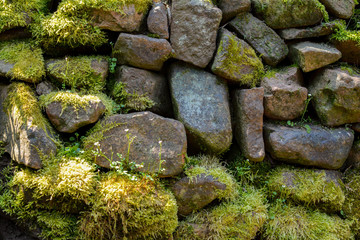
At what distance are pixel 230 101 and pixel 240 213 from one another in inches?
51.7

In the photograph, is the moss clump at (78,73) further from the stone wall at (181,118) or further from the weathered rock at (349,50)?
the weathered rock at (349,50)

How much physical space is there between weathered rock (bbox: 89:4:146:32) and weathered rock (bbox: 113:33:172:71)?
0.14 meters

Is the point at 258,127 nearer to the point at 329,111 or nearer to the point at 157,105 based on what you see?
the point at 329,111

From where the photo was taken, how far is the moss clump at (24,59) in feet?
9.98

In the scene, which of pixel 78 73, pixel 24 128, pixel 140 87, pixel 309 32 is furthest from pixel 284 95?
pixel 24 128

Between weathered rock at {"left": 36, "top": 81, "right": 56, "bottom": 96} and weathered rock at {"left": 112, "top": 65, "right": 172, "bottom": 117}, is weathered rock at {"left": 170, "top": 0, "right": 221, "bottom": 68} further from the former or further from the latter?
weathered rock at {"left": 36, "top": 81, "right": 56, "bottom": 96}

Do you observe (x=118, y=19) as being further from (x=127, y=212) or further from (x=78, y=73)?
(x=127, y=212)

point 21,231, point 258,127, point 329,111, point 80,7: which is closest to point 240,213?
point 258,127

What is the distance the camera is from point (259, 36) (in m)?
3.79

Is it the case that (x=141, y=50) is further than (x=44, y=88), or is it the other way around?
(x=141, y=50)

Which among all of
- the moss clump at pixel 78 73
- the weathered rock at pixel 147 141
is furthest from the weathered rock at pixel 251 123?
the moss clump at pixel 78 73

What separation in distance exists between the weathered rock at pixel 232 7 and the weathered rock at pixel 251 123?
100 centimetres

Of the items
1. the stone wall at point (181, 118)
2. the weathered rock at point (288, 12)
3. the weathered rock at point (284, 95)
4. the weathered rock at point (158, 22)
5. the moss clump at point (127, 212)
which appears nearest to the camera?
the moss clump at point (127, 212)

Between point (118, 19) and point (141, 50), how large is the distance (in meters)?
0.43
